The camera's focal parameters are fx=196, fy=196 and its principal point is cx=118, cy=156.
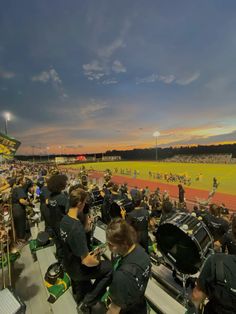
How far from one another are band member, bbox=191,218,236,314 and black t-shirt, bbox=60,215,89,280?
4.42 feet

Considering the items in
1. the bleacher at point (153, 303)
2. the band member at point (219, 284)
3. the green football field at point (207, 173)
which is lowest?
the green football field at point (207, 173)

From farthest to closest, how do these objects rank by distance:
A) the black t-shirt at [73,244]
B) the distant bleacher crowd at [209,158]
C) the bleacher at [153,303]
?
the distant bleacher crowd at [209,158], the bleacher at [153,303], the black t-shirt at [73,244]

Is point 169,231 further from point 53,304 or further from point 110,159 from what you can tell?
point 110,159

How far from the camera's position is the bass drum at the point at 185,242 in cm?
290

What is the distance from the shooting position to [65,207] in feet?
13.1

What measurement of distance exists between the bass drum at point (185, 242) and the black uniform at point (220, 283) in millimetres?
987

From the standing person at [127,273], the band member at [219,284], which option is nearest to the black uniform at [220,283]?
the band member at [219,284]

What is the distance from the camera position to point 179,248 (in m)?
3.21

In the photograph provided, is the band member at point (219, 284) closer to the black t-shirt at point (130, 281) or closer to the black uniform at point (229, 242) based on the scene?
the black t-shirt at point (130, 281)

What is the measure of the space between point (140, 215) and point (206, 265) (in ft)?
9.25

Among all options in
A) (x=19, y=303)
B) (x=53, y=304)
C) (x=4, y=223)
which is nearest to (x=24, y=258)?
(x=4, y=223)

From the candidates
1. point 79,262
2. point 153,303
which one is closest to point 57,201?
point 79,262

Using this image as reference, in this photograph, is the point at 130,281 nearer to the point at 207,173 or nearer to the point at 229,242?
the point at 229,242

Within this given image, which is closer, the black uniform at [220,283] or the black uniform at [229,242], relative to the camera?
the black uniform at [220,283]
